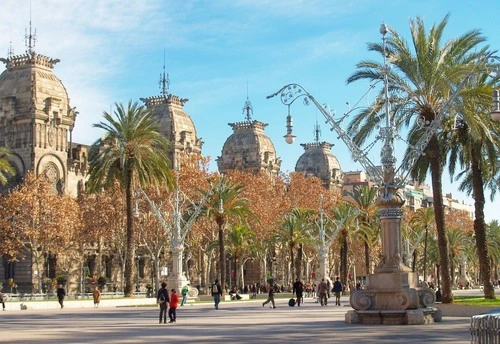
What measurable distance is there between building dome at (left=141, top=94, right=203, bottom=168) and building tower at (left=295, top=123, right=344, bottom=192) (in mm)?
32880

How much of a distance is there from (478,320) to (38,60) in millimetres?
67441

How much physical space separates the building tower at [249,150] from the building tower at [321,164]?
→ 14.2 m

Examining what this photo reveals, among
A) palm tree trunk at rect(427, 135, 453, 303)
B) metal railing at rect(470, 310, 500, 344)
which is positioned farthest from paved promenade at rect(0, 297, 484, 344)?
palm tree trunk at rect(427, 135, 453, 303)

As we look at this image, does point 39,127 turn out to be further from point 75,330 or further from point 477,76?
point 75,330

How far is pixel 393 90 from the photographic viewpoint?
3550 centimetres

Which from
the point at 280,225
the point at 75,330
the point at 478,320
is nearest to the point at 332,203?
the point at 280,225

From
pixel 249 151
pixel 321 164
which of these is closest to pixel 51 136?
pixel 249 151

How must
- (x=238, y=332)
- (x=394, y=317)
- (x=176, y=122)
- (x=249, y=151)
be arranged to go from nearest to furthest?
(x=238, y=332)
(x=394, y=317)
(x=176, y=122)
(x=249, y=151)

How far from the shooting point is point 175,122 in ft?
322

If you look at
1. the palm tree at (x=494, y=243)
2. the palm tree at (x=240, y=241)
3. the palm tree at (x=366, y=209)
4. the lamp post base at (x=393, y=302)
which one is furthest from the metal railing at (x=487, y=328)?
the palm tree at (x=494, y=243)

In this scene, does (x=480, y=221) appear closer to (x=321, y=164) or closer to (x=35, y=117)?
(x=35, y=117)

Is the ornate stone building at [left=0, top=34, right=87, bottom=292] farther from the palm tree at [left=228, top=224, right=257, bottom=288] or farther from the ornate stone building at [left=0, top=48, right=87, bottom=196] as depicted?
the palm tree at [left=228, top=224, right=257, bottom=288]

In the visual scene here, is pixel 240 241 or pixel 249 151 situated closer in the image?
pixel 240 241

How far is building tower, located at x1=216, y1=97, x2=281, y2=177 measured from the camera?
114 metres
